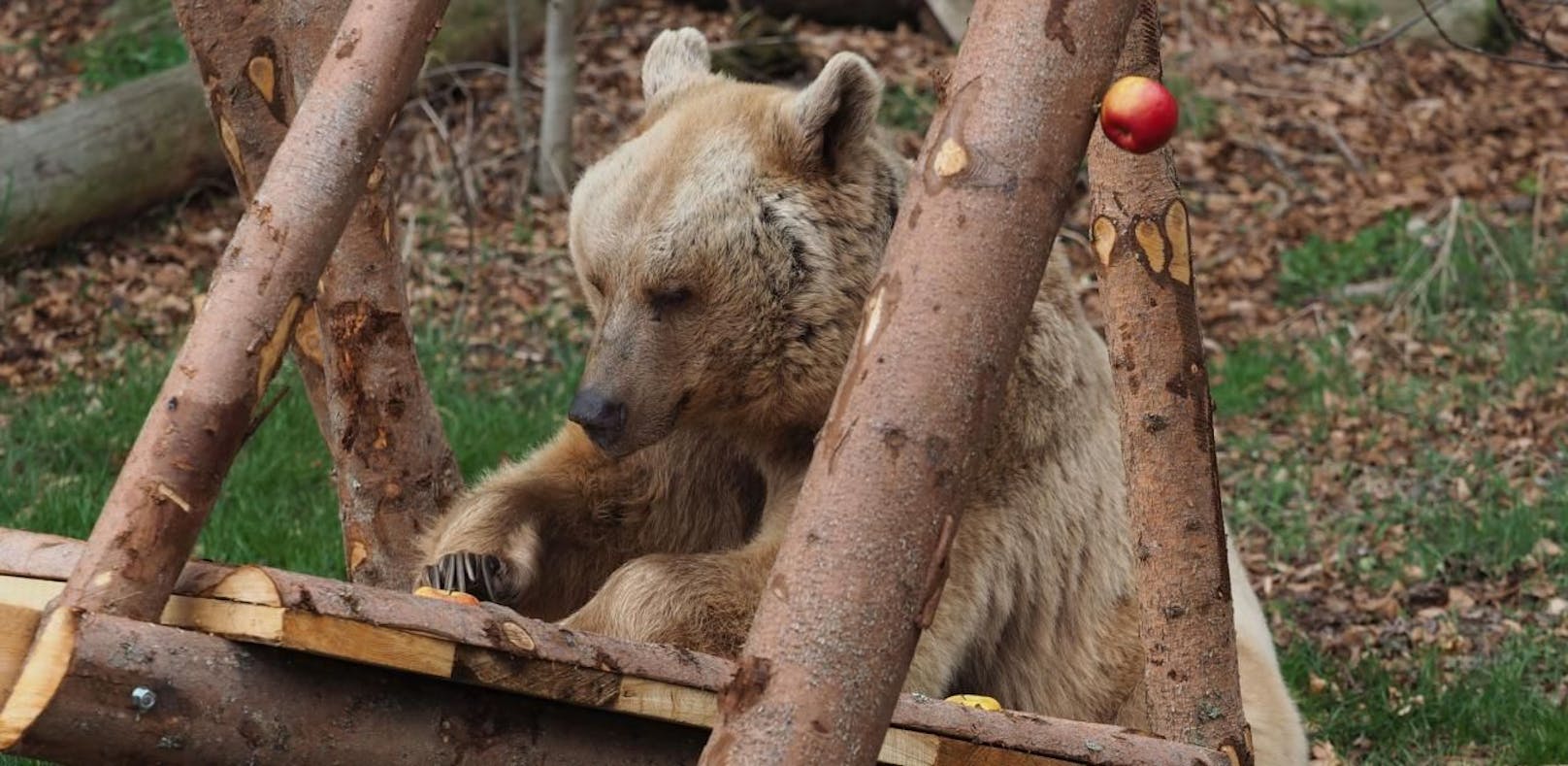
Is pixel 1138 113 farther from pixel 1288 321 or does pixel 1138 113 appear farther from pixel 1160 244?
pixel 1288 321

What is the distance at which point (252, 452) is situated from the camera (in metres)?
6.62

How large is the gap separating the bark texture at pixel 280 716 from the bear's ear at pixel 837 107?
1.62 metres

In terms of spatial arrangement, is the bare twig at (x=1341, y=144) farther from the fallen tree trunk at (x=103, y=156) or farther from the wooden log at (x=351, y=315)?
the wooden log at (x=351, y=315)

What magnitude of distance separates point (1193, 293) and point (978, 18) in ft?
3.61

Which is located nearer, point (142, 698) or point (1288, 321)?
point (142, 698)

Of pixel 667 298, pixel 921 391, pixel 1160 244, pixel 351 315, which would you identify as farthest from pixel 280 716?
pixel 351 315

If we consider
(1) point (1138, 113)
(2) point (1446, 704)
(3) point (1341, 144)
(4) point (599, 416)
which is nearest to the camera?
(1) point (1138, 113)

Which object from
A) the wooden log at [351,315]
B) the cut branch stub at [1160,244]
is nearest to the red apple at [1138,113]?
the cut branch stub at [1160,244]

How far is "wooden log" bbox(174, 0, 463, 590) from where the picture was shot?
4234 millimetres

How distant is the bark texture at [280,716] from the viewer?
7.43 ft

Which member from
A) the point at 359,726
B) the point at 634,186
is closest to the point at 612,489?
the point at 634,186

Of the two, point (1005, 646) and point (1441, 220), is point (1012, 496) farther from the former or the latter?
point (1441, 220)

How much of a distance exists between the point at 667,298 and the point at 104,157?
235 inches

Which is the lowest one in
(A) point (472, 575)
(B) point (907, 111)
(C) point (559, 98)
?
(B) point (907, 111)
